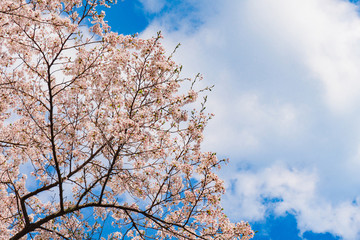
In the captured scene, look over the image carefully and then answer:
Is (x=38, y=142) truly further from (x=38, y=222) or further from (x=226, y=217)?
(x=226, y=217)

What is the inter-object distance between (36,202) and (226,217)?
6269mm

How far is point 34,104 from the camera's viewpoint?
→ 33.5ft

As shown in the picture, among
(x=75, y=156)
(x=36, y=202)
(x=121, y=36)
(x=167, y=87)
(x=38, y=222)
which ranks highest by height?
(x=121, y=36)

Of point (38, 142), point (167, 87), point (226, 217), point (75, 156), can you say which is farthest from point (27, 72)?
point (226, 217)

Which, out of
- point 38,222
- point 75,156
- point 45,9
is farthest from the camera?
point 75,156

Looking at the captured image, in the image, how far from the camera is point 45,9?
320 inches

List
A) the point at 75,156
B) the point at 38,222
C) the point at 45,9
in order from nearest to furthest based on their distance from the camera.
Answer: the point at 45,9 < the point at 38,222 < the point at 75,156

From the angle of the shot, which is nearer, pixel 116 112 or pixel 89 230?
pixel 116 112

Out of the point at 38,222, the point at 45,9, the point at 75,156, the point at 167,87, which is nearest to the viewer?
the point at 45,9

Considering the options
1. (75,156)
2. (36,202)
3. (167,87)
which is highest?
(167,87)

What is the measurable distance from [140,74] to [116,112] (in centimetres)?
138

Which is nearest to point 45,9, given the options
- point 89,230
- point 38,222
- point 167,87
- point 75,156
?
point 167,87

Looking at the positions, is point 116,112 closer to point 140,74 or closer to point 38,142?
point 140,74

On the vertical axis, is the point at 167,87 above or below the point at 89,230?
above
